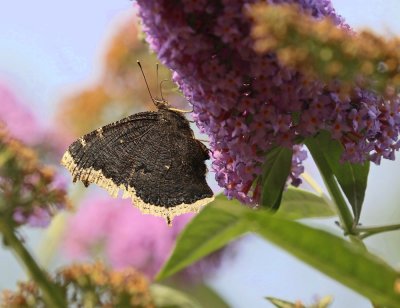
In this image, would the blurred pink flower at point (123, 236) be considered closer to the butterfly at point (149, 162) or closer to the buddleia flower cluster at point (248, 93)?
the butterfly at point (149, 162)

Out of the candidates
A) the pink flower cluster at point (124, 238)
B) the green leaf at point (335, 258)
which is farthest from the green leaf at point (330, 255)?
the pink flower cluster at point (124, 238)

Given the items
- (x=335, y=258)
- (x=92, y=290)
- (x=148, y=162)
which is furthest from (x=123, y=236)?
(x=335, y=258)

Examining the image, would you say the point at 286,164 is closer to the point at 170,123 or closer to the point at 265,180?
the point at 265,180

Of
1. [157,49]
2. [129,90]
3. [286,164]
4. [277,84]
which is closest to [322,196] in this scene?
[286,164]

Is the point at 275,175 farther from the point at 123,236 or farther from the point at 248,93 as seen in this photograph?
the point at 123,236

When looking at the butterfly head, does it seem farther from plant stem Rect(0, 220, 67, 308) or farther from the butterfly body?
plant stem Rect(0, 220, 67, 308)
